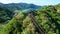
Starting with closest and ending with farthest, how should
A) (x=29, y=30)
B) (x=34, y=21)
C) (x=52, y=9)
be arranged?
1. (x=29, y=30)
2. (x=34, y=21)
3. (x=52, y=9)

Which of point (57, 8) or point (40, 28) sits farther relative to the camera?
point (57, 8)

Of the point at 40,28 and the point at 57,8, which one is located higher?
the point at 57,8

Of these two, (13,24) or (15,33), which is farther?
(13,24)

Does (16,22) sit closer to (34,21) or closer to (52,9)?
(34,21)

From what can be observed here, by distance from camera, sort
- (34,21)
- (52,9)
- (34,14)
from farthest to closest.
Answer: (52,9) < (34,14) < (34,21)

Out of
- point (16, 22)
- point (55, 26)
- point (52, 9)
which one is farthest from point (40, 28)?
point (52, 9)

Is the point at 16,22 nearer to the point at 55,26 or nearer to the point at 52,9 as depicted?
the point at 55,26

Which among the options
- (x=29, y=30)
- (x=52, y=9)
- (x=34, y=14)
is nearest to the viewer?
(x=29, y=30)

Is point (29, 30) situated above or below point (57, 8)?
below

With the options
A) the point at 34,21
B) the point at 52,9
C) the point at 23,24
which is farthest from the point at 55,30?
the point at 52,9
